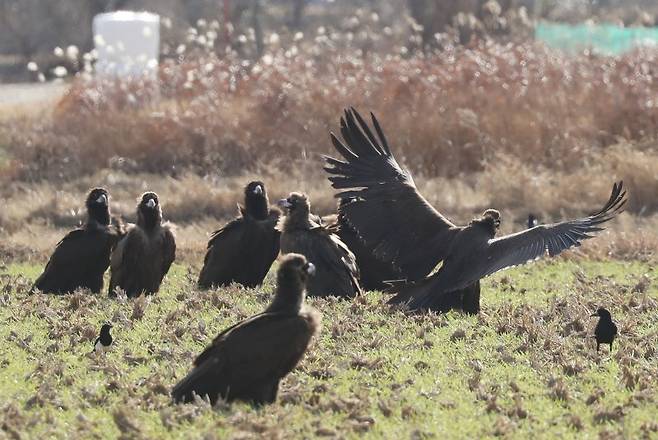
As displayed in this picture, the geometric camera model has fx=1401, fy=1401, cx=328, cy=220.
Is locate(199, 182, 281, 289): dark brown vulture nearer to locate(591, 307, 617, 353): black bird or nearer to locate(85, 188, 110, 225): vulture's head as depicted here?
locate(85, 188, 110, 225): vulture's head

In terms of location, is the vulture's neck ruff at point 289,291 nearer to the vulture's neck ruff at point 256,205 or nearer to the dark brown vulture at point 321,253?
the dark brown vulture at point 321,253

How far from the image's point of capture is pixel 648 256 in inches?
623

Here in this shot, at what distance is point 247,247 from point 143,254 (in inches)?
41.4

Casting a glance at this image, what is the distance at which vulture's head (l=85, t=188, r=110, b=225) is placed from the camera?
13055mm

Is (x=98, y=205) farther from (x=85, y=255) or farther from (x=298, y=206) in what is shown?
(x=298, y=206)

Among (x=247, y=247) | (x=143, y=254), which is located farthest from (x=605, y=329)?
(x=143, y=254)

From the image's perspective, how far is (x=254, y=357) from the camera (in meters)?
7.91

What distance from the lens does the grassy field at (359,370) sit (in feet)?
25.6

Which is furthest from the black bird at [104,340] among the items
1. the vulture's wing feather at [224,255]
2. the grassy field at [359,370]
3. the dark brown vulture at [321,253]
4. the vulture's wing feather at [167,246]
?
the vulture's wing feather at [224,255]

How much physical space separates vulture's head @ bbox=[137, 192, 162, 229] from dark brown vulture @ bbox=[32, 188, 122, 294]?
446 mm

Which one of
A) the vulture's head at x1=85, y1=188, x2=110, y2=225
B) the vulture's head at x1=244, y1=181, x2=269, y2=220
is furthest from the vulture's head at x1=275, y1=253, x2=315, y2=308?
the vulture's head at x1=85, y1=188, x2=110, y2=225

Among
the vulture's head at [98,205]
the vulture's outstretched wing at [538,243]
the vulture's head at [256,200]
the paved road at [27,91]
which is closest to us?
the vulture's outstretched wing at [538,243]

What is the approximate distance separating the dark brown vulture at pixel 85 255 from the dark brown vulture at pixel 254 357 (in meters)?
5.00

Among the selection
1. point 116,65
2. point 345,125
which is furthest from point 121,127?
point 345,125
